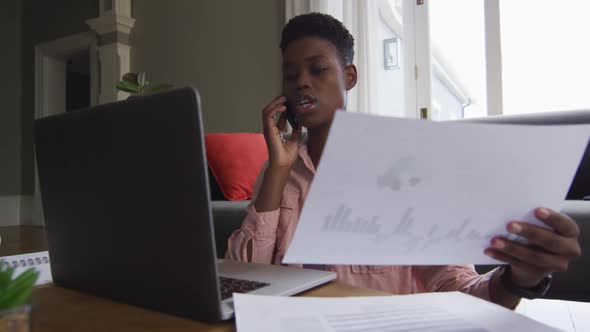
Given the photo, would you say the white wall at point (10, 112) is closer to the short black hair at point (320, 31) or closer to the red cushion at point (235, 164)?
the red cushion at point (235, 164)

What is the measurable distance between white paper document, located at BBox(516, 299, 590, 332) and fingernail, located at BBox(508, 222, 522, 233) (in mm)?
1087

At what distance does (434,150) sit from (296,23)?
0.67m

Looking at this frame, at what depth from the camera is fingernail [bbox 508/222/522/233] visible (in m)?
0.42

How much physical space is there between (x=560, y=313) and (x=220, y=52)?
2.61 m

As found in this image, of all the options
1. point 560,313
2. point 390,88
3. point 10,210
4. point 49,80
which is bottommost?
point 560,313

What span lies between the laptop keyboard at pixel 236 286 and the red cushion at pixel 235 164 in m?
1.54

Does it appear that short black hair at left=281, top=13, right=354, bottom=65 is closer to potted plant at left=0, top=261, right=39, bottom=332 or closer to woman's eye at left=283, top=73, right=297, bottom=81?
woman's eye at left=283, top=73, right=297, bottom=81

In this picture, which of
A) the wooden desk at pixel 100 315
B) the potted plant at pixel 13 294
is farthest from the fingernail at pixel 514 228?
the potted plant at pixel 13 294

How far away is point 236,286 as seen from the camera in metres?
0.48

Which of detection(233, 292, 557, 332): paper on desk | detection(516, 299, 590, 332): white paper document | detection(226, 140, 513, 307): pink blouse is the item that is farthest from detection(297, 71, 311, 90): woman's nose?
detection(516, 299, 590, 332): white paper document

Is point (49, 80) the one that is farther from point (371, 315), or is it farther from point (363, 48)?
point (371, 315)

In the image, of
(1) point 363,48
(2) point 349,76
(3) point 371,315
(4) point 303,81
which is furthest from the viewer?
(1) point 363,48

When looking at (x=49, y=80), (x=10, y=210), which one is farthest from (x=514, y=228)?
(x=10, y=210)

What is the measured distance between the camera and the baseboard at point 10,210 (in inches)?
183
